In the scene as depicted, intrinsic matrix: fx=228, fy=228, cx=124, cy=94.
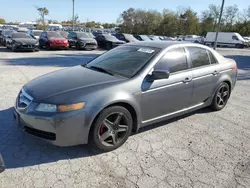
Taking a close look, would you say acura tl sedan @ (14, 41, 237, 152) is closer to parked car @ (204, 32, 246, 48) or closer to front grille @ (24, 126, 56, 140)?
front grille @ (24, 126, 56, 140)

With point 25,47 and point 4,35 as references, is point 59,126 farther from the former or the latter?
point 4,35

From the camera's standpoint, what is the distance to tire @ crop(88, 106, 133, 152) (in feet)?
9.91

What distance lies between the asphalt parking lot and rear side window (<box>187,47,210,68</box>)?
115cm

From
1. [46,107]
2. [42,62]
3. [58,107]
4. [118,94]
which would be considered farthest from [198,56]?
[42,62]

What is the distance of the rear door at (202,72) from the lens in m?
4.16

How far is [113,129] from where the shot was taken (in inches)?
126

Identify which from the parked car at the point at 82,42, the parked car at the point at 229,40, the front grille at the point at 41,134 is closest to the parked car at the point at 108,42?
the parked car at the point at 82,42

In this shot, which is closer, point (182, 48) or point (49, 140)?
point (49, 140)

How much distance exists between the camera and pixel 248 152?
11.1ft

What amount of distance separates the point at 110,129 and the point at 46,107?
906 mm

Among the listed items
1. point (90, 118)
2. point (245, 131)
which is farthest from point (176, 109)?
point (90, 118)

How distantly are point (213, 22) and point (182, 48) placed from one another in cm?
5781

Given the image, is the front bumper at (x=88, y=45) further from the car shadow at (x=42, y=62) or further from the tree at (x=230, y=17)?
the tree at (x=230, y=17)

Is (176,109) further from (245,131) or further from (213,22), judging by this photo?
(213,22)
